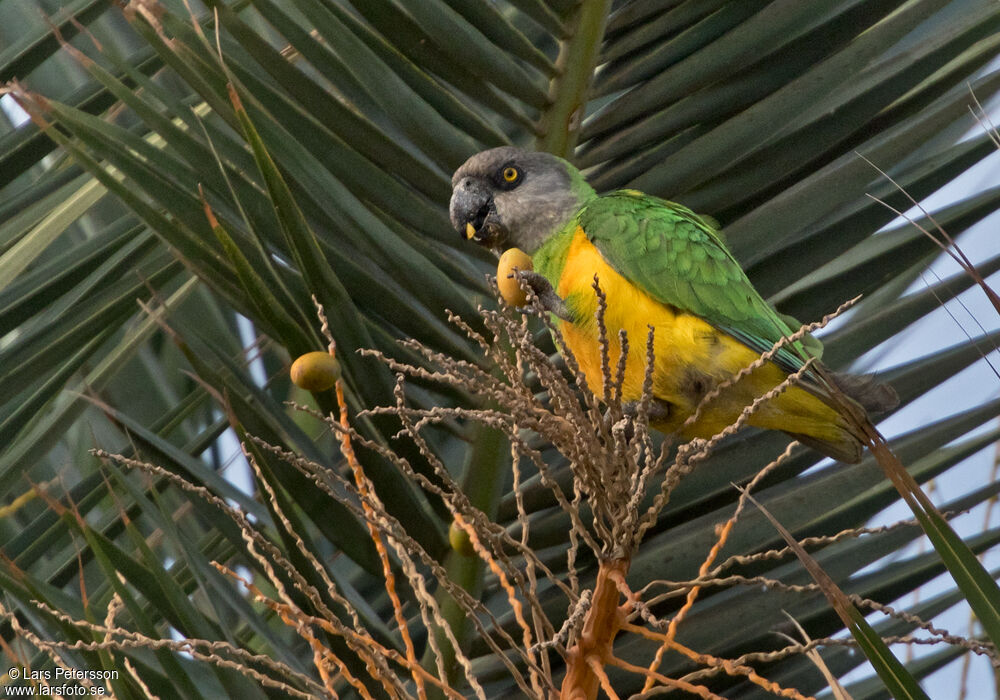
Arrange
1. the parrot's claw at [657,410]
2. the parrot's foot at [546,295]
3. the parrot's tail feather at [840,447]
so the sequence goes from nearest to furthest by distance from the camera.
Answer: the parrot's foot at [546,295]
the parrot's tail feather at [840,447]
the parrot's claw at [657,410]

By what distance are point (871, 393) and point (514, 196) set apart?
1.02 m

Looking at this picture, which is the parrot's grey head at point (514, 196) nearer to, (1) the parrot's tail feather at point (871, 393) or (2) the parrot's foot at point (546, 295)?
(2) the parrot's foot at point (546, 295)

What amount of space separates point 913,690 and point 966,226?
4.36 feet

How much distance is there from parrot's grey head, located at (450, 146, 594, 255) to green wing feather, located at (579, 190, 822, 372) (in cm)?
15

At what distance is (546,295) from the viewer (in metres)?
1.97

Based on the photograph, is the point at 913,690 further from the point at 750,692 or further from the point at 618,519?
the point at 750,692

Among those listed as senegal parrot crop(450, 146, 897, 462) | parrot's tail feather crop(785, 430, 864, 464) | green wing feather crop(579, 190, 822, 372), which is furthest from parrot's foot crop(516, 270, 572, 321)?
parrot's tail feather crop(785, 430, 864, 464)

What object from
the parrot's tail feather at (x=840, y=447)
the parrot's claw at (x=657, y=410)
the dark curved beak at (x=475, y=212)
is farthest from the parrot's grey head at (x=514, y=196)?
the parrot's tail feather at (x=840, y=447)

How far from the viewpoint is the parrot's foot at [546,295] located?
1801mm

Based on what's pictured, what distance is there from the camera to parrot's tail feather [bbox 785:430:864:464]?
202 centimetres

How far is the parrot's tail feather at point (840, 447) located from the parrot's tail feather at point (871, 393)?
178 millimetres

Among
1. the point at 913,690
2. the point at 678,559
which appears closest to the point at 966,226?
the point at 678,559

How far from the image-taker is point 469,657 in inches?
79.7

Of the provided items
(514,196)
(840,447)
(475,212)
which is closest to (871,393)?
(840,447)
